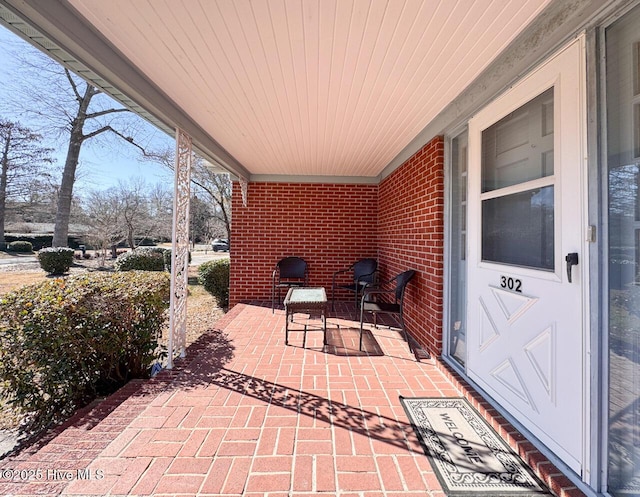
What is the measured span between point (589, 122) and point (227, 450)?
2.54m

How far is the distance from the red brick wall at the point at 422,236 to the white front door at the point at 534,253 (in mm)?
488

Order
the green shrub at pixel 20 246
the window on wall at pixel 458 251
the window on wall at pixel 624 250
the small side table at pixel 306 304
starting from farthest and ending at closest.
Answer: the green shrub at pixel 20 246 → the small side table at pixel 306 304 → the window on wall at pixel 458 251 → the window on wall at pixel 624 250

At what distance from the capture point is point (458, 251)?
266 cm

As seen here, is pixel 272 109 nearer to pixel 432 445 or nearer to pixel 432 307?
pixel 432 307

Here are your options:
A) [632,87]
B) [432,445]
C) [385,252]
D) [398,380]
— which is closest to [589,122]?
[632,87]

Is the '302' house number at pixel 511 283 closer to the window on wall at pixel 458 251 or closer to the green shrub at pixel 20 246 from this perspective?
the window on wall at pixel 458 251

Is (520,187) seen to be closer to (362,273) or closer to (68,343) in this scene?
(362,273)

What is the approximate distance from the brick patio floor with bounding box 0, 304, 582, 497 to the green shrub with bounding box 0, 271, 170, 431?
334mm

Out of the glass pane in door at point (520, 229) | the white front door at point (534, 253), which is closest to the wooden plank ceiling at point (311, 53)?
the white front door at point (534, 253)

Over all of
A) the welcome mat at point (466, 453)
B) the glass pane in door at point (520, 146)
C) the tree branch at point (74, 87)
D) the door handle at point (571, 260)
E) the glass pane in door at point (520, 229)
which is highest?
the tree branch at point (74, 87)

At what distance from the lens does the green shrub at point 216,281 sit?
622 centimetres

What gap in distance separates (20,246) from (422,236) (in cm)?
1644

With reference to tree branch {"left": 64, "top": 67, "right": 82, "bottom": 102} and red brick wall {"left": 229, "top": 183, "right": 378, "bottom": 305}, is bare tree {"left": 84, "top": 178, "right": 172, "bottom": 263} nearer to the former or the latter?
tree branch {"left": 64, "top": 67, "right": 82, "bottom": 102}

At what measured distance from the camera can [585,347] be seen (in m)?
1.35
